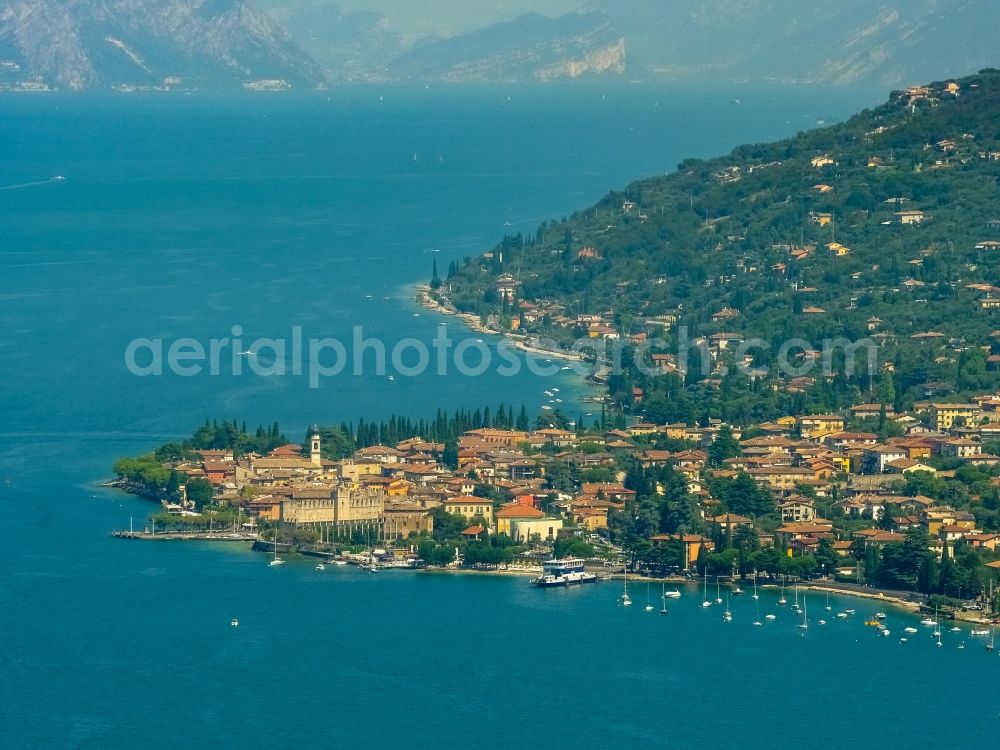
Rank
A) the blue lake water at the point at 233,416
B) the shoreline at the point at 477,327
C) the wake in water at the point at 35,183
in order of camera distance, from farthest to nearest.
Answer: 1. the wake in water at the point at 35,183
2. the shoreline at the point at 477,327
3. the blue lake water at the point at 233,416

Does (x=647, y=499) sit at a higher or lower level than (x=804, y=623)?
higher

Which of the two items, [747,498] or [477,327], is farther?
[477,327]

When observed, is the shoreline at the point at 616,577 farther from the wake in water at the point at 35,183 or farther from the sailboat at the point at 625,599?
the wake in water at the point at 35,183

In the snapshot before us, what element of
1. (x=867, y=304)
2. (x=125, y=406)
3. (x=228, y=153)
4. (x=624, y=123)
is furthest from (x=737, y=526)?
(x=624, y=123)

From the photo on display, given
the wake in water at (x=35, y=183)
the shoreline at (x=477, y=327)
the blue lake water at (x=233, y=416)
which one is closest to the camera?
the blue lake water at (x=233, y=416)

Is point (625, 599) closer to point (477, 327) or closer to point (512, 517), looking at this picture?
point (512, 517)

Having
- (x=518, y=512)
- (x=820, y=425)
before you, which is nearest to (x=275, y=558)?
(x=518, y=512)

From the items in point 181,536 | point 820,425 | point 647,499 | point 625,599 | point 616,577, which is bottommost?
point 625,599

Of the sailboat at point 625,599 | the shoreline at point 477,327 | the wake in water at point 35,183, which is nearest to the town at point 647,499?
the sailboat at point 625,599
